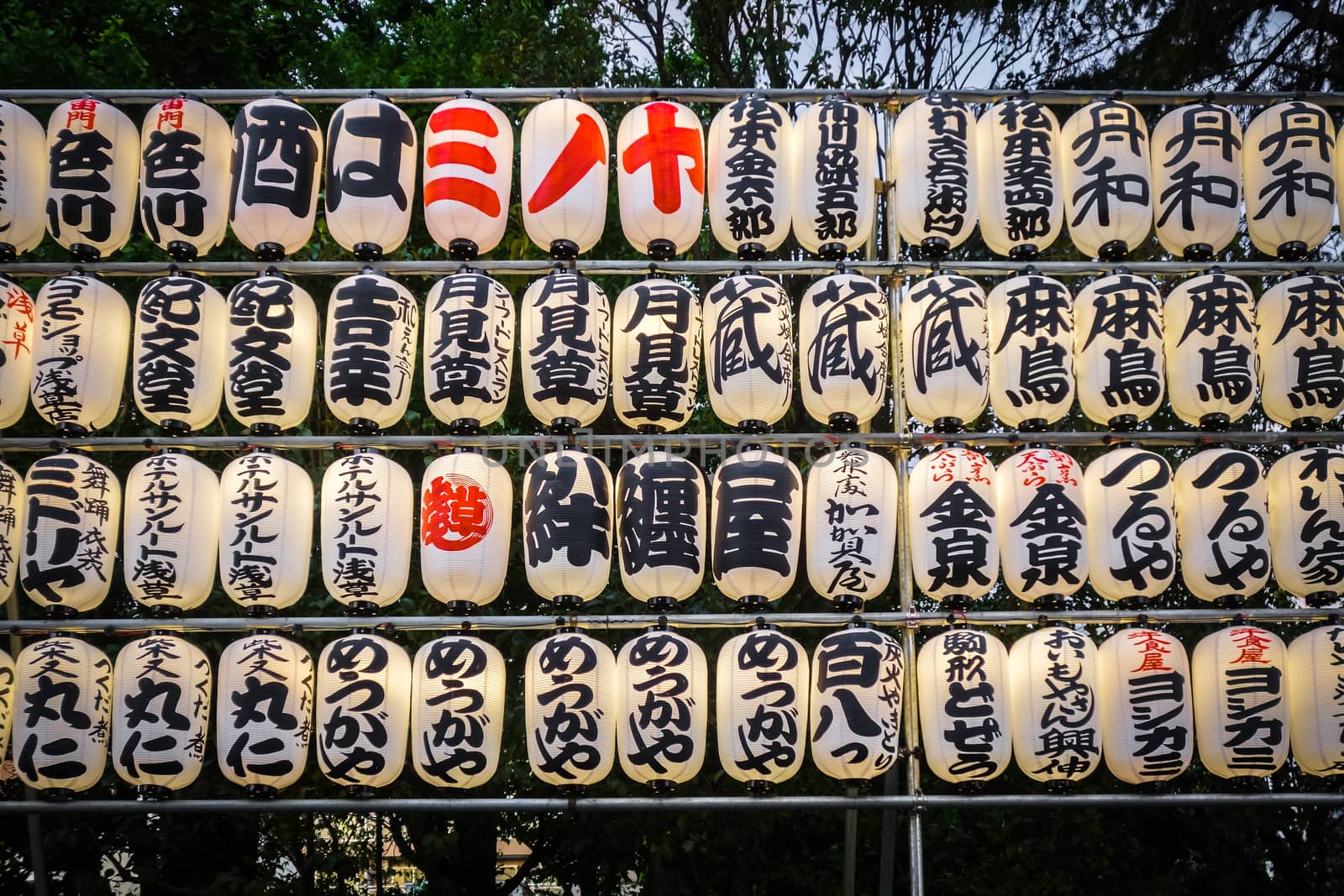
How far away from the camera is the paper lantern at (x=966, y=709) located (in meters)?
4.90

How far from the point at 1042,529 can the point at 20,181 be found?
573 cm

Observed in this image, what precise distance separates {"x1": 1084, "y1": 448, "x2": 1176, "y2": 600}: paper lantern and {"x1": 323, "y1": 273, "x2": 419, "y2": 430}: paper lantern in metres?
3.61

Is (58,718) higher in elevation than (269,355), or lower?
lower

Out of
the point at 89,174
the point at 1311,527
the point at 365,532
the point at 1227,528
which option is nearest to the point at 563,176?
the point at 365,532

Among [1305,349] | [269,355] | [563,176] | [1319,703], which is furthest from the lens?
[563,176]

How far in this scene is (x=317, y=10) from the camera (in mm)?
10414

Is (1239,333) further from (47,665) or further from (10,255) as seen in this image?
(10,255)

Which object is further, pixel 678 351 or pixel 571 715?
pixel 678 351

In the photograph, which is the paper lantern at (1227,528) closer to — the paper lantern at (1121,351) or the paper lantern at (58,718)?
the paper lantern at (1121,351)

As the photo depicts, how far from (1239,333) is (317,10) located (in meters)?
9.31

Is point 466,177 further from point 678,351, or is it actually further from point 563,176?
point 678,351

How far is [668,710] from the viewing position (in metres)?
4.92

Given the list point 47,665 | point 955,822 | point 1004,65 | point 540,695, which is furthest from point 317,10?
point 955,822

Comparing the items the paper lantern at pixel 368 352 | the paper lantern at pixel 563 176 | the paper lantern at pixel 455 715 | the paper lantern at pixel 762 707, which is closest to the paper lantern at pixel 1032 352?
the paper lantern at pixel 762 707
